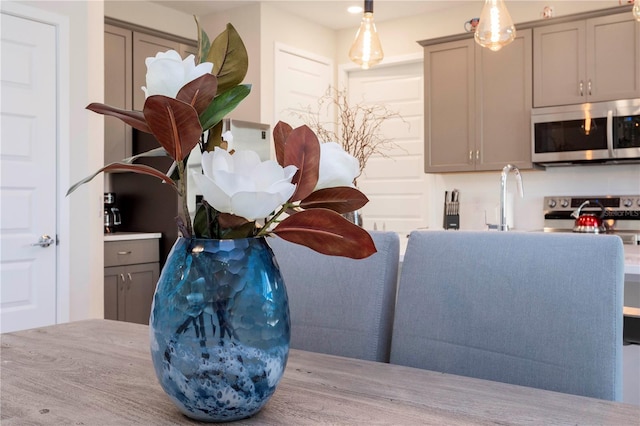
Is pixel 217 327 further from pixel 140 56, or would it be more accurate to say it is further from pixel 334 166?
pixel 140 56

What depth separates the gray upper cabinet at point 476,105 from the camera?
4.36 m

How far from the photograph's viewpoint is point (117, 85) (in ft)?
13.9

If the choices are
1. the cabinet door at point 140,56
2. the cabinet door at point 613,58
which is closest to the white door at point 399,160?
the cabinet door at point 613,58

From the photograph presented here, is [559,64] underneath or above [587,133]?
above

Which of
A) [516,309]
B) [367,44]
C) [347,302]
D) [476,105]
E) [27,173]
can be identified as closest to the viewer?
[516,309]

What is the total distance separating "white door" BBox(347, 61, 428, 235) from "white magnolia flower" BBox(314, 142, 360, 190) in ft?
14.6

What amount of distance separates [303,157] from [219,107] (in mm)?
139

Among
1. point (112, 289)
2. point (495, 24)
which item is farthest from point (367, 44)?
point (112, 289)

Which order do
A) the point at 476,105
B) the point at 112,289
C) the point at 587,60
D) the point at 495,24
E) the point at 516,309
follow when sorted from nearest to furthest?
the point at 516,309, the point at 495,24, the point at 112,289, the point at 587,60, the point at 476,105

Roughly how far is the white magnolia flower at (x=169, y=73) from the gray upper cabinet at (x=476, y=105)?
13.0 feet

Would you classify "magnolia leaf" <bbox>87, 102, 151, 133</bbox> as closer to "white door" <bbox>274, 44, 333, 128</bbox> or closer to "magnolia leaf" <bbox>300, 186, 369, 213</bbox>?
"magnolia leaf" <bbox>300, 186, 369, 213</bbox>

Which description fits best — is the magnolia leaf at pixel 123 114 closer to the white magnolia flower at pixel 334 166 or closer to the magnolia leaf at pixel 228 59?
the magnolia leaf at pixel 228 59

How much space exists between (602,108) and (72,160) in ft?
11.3

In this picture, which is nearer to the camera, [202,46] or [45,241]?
[202,46]
